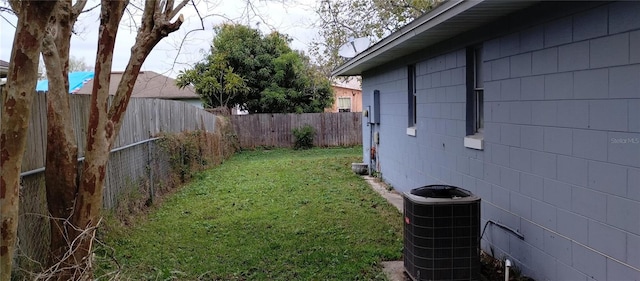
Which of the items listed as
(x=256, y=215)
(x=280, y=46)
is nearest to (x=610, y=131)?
(x=256, y=215)

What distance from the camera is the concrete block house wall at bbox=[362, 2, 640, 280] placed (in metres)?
3.42

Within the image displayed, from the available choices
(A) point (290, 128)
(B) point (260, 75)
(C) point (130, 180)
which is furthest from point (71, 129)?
(B) point (260, 75)

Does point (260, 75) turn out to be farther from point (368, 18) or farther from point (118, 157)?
point (118, 157)

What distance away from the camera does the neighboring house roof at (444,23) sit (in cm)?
462

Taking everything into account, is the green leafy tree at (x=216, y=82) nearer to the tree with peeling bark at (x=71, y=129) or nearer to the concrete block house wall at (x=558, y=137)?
the concrete block house wall at (x=558, y=137)

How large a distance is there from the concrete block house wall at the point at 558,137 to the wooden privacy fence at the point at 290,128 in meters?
16.2

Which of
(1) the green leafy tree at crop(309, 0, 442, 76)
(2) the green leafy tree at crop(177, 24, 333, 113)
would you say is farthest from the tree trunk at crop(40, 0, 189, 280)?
(2) the green leafy tree at crop(177, 24, 333, 113)

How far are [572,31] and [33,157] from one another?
17.0 feet

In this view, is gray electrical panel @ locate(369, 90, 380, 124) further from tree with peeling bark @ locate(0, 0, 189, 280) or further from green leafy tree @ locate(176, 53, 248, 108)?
green leafy tree @ locate(176, 53, 248, 108)

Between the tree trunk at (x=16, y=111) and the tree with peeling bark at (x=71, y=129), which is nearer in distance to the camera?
the tree trunk at (x=16, y=111)

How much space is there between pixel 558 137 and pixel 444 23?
1.96m

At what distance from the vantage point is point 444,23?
5559 mm

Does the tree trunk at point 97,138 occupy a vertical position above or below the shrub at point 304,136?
above

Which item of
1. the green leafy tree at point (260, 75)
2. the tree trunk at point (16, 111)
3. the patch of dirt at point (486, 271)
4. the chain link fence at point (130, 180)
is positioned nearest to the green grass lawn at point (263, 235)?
the patch of dirt at point (486, 271)
